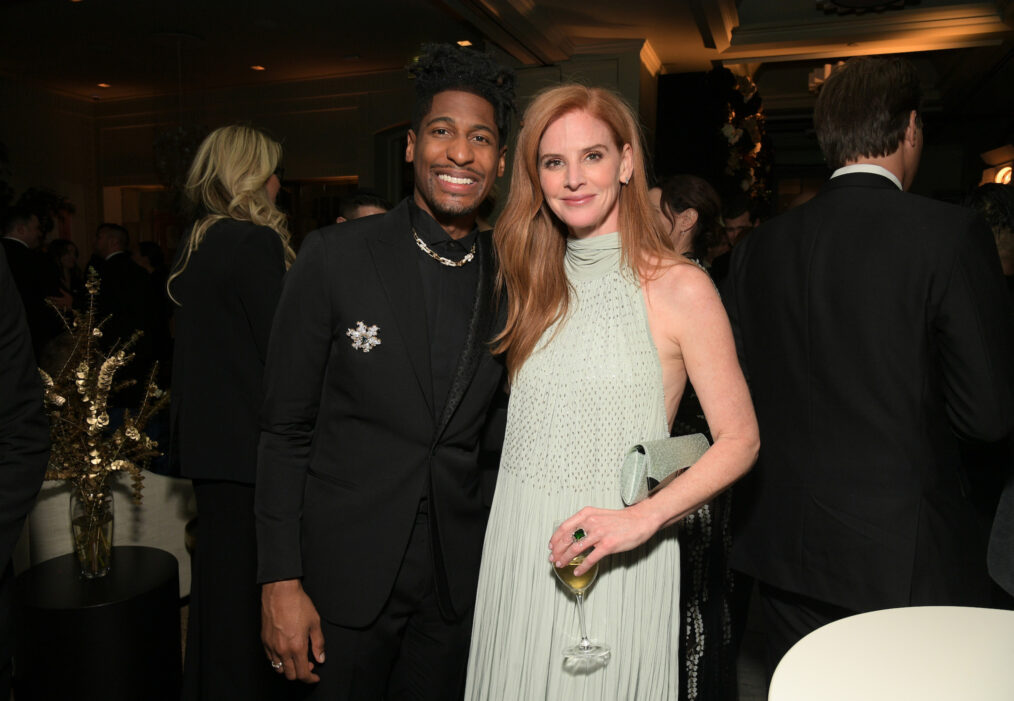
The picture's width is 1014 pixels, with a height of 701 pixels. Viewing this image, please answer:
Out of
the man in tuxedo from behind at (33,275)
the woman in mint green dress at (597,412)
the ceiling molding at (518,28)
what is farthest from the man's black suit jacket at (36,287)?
the woman in mint green dress at (597,412)

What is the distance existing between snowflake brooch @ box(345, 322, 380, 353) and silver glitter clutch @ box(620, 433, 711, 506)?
1.80ft

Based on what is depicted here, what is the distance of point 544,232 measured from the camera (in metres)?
1.70

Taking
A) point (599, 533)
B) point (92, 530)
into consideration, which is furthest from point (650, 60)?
point (599, 533)

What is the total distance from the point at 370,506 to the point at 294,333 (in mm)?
375

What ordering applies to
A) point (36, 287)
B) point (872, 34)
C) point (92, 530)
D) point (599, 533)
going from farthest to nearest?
point (872, 34) → point (36, 287) → point (92, 530) → point (599, 533)

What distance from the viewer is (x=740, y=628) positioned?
2.69 metres

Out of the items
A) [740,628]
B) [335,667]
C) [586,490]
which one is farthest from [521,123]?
[740,628]

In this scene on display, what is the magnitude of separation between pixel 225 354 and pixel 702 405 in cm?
153

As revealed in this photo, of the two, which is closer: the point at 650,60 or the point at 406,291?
the point at 406,291

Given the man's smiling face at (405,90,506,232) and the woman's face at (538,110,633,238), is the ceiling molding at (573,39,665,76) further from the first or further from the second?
the woman's face at (538,110,633,238)

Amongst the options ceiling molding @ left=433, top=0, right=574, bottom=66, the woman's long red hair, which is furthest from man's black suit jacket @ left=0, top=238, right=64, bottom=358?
the woman's long red hair

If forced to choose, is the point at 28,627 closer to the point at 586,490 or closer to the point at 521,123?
the point at 586,490

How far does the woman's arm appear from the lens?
4.27ft

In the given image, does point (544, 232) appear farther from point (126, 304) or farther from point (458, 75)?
point (126, 304)
